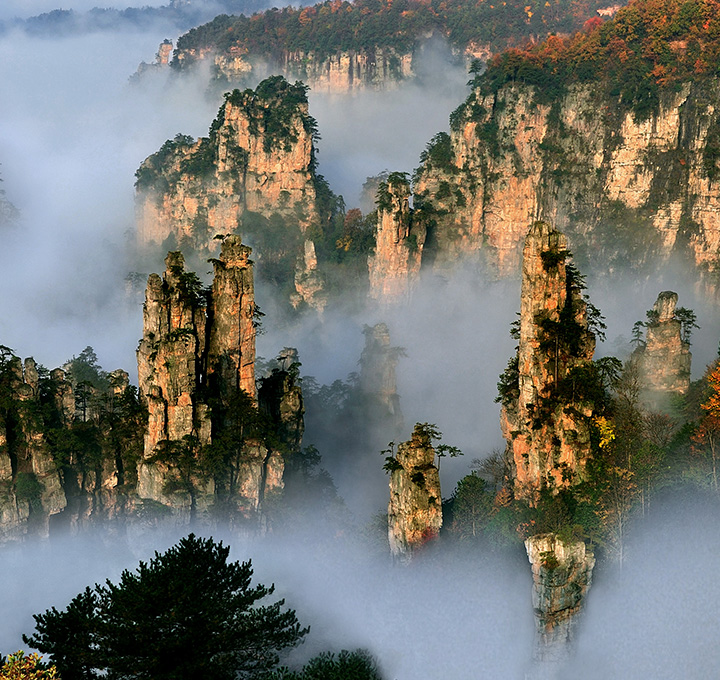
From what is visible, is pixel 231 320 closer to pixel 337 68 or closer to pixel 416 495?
pixel 416 495

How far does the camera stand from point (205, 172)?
126062 millimetres

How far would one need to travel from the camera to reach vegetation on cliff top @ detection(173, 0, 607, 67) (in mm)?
150000

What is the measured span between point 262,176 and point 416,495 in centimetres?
6683

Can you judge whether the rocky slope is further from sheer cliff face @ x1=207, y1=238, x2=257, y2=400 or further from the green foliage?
the green foliage

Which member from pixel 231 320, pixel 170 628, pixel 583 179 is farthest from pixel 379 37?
pixel 170 628

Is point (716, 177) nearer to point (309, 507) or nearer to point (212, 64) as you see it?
point (309, 507)

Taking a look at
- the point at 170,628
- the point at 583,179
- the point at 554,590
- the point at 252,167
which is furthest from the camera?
the point at 252,167

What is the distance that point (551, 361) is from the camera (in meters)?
62.0

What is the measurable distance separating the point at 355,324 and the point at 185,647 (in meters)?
65.0

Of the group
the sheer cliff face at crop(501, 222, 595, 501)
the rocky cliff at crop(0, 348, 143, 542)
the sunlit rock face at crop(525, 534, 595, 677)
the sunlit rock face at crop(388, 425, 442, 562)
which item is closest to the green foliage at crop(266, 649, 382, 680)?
the sunlit rock face at crop(388, 425, 442, 562)

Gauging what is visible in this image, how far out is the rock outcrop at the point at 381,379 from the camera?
94562 millimetres

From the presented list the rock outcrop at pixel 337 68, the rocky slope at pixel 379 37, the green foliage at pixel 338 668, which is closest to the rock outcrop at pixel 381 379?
the green foliage at pixel 338 668

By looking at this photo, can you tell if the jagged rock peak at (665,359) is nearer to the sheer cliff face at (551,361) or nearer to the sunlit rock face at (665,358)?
the sunlit rock face at (665,358)

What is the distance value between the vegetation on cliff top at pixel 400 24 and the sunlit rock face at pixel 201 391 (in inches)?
3411
